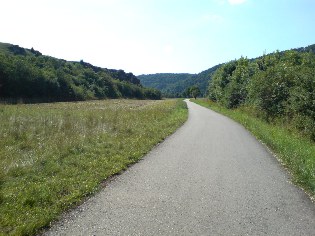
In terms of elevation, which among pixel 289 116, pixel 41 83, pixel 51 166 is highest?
pixel 51 166

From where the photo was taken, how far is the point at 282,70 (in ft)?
82.0

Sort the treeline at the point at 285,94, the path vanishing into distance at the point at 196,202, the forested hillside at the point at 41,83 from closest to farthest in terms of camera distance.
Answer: the path vanishing into distance at the point at 196,202
the treeline at the point at 285,94
the forested hillside at the point at 41,83


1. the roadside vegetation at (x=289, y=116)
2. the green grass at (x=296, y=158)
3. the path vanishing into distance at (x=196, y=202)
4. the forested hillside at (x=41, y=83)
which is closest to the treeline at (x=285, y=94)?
the roadside vegetation at (x=289, y=116)

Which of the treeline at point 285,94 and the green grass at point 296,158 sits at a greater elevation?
the treeline at point 285,94

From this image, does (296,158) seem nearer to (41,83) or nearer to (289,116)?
(289,116)

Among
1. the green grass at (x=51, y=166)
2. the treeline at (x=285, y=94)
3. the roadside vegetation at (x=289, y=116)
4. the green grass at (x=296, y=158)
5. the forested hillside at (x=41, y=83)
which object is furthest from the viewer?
the forested hillside at (x=41, y=83)

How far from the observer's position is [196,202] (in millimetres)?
6664

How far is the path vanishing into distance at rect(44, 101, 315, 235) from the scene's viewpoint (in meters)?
5.38

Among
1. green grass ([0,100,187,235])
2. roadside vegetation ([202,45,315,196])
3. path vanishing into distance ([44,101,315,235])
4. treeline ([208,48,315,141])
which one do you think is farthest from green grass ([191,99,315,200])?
green grass ([0,100,187,235])

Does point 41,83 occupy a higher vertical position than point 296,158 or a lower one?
lower

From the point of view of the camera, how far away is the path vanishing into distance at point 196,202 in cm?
538

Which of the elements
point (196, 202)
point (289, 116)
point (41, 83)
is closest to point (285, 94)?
point (289, 116)

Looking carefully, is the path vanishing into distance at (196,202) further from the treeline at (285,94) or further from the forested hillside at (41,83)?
the forested hillside at (41,83)

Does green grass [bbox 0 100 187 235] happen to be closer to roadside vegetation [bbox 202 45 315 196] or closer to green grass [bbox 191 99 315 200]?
green grass [bbox 191 99 315 200]
